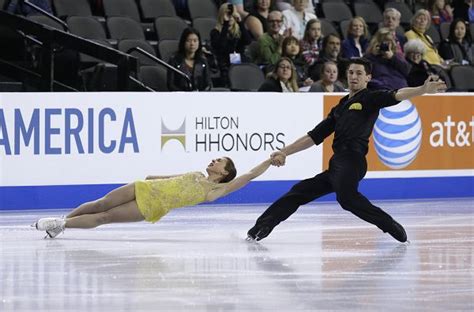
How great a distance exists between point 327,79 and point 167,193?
5115 mm

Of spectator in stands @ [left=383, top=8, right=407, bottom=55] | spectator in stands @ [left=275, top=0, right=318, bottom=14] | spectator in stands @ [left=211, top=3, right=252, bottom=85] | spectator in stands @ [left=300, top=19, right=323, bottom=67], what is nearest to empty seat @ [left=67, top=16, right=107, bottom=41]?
spectator in stands @ [left=211, top=3, right=252, bottom=85]

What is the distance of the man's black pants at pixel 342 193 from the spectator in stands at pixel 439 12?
9.14m

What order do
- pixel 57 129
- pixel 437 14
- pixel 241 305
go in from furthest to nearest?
pixel 437 14 → pixel 57 129 → pixel 241 305

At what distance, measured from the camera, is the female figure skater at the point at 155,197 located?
11.0 meters

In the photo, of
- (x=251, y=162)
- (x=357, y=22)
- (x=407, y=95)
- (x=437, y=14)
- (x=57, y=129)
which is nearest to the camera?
(x=407, y=95)

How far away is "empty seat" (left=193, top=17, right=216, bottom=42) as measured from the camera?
55.6 ft

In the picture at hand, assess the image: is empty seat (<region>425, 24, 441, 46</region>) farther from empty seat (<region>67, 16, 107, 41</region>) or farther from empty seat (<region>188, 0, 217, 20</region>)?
empty seat (<region>67, 16, 107, 41</region>)

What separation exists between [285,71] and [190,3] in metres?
2.68

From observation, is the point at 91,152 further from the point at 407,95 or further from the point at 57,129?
the point at 407,95

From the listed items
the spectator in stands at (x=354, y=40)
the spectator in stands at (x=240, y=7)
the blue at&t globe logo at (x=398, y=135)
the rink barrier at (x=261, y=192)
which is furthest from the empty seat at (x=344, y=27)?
the rink barrier at (x=261, y=192)

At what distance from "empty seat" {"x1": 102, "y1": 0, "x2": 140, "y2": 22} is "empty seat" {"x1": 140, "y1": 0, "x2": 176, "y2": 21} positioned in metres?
0.15

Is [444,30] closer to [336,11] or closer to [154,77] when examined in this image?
[336,11]

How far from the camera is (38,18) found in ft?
50.5

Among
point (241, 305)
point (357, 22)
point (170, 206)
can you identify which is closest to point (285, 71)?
point (357, 22)
